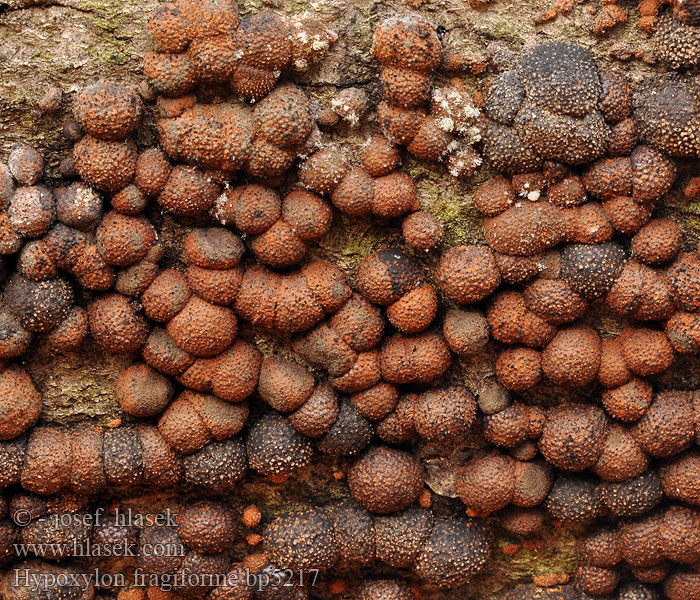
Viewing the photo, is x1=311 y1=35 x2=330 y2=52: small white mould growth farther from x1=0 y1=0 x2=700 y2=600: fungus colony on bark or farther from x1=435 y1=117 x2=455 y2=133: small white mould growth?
x1=435 y1=117 x2=455 y2=133: small white mould growth

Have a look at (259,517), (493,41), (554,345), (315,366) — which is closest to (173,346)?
(315,366)

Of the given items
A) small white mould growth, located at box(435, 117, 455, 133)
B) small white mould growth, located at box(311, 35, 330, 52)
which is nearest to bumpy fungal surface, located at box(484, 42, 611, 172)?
small white mould growth, located at box(435, 117, 455, 133)

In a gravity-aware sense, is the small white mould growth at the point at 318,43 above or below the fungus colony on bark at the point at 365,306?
above

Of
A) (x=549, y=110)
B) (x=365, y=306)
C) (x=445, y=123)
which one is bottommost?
(x=365, y=306)

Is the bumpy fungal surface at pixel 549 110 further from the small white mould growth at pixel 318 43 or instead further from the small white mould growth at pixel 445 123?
the small white mould growth at pixel 318 43

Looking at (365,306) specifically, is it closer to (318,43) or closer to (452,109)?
(452,109)

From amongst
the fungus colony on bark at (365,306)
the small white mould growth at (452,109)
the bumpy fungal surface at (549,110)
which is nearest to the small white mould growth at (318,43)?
the fungus colony on bark at (365,306)

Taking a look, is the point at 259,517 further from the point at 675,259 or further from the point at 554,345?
the point at 675,259

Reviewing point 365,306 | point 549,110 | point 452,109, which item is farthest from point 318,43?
point 365,306
